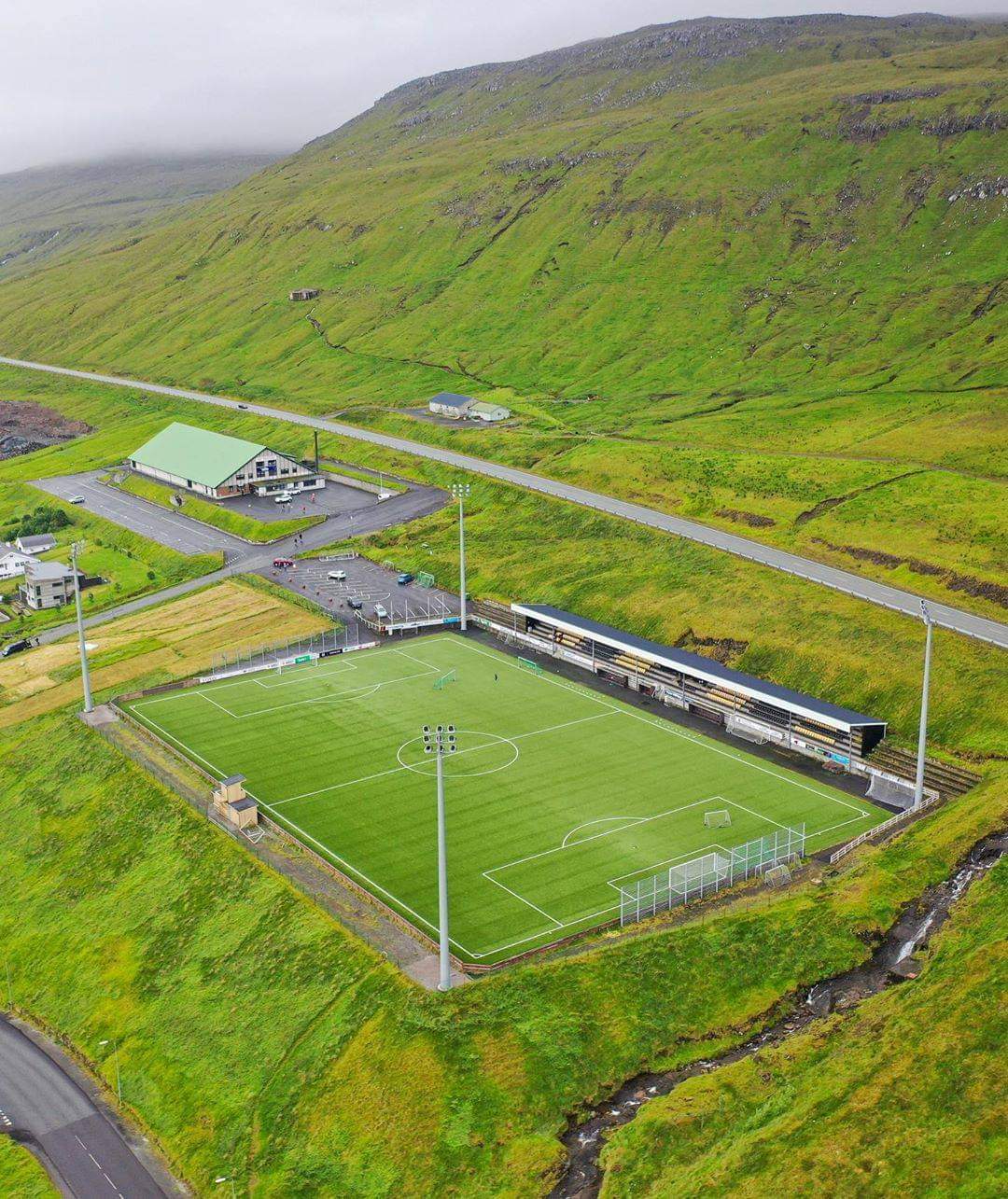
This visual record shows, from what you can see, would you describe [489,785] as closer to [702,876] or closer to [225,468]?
[702,876]

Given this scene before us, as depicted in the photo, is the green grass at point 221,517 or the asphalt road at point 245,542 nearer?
the asphalt road at point 245,542

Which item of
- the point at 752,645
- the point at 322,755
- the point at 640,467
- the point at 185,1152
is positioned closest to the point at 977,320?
the point at 640,467

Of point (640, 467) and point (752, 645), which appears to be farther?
point (640, 467)

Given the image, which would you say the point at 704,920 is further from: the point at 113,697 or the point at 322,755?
the point at 113,697

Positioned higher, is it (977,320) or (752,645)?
(977,320)

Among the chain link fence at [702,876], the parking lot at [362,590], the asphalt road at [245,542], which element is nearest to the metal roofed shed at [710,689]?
the parking lot at [362,590]

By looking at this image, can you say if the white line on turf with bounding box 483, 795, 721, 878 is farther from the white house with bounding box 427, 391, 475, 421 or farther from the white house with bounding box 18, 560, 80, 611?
the white house with bounding box 427, 391, 475, 421

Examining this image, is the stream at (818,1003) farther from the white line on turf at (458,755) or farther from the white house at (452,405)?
the white house at (452,405)
